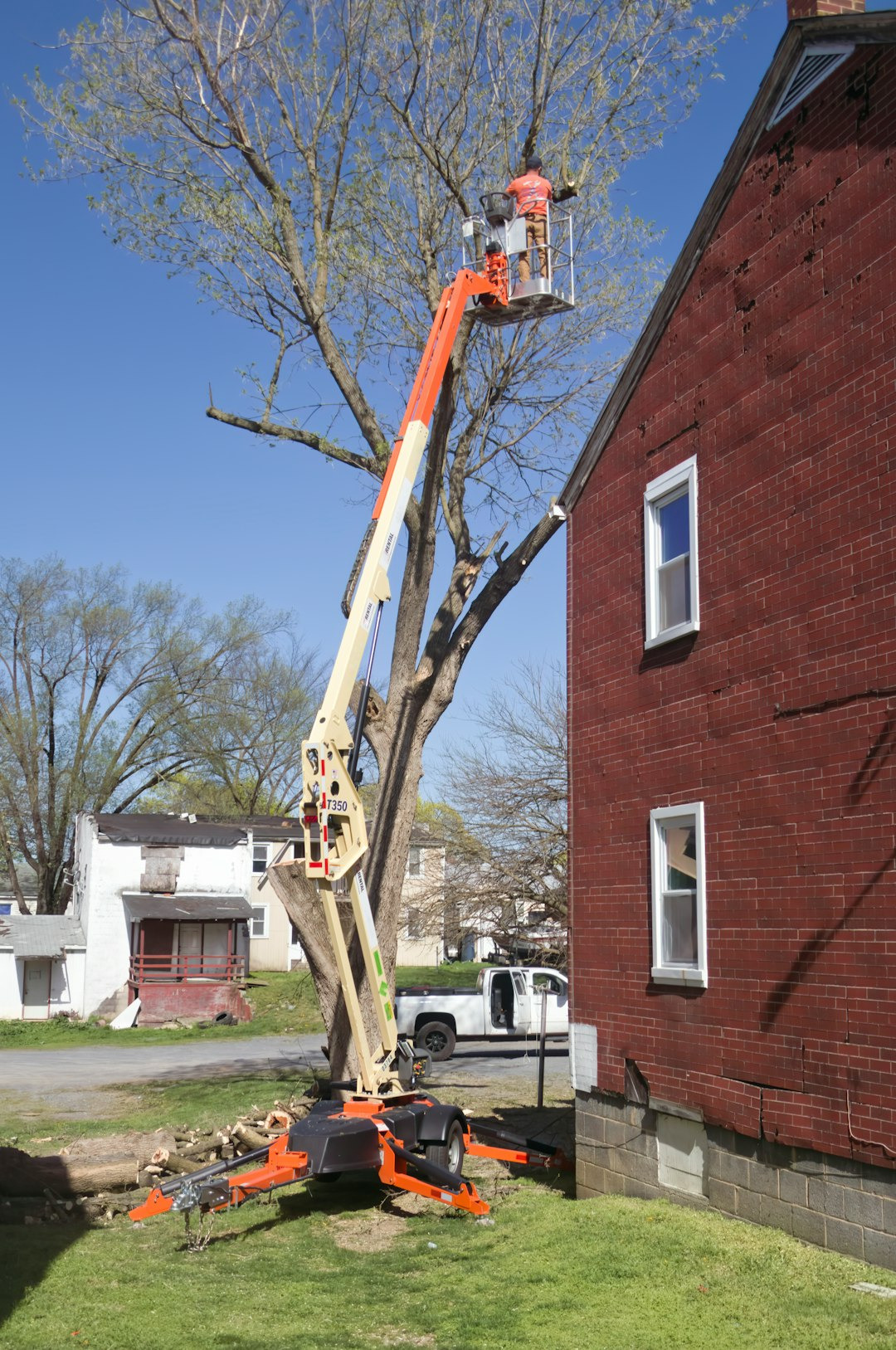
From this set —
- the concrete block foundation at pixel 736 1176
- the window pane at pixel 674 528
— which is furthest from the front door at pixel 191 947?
the window pane at pixel 674 528

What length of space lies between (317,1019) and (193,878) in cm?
662

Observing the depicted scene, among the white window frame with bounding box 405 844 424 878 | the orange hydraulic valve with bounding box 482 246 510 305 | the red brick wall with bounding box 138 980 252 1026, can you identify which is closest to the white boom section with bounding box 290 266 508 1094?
the orange hydraulic valve with bounding box 482 246 510 305

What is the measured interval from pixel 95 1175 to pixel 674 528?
8859 mm

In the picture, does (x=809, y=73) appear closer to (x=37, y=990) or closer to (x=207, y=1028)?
(x=207, y=1028)

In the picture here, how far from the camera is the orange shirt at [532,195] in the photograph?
14430 mm

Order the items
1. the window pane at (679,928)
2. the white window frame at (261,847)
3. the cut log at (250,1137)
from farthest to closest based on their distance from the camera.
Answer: the white window frame at (261,847) → the cut log at (250,1137) → the window pane at (679,928)

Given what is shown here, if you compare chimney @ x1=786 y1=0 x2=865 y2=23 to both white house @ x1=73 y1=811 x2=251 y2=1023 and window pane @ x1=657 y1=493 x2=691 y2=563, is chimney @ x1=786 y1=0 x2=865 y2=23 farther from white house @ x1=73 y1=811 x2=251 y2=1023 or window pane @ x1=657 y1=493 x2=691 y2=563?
white house @ x1=73 y1=811 x2=251 y2=1023

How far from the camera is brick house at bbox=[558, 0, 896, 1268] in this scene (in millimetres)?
8367

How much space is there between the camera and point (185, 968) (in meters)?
37.1

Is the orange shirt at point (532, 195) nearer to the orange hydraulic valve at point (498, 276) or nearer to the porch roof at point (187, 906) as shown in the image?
the orange hydraulic valve at point (498, 276)

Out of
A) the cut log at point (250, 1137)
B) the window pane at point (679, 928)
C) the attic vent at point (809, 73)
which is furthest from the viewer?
the cut log at point (250, 1137)

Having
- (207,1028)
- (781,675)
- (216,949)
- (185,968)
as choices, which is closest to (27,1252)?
(781,675)

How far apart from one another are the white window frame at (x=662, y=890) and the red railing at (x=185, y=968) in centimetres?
2810

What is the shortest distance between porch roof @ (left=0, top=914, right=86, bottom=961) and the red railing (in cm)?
192
